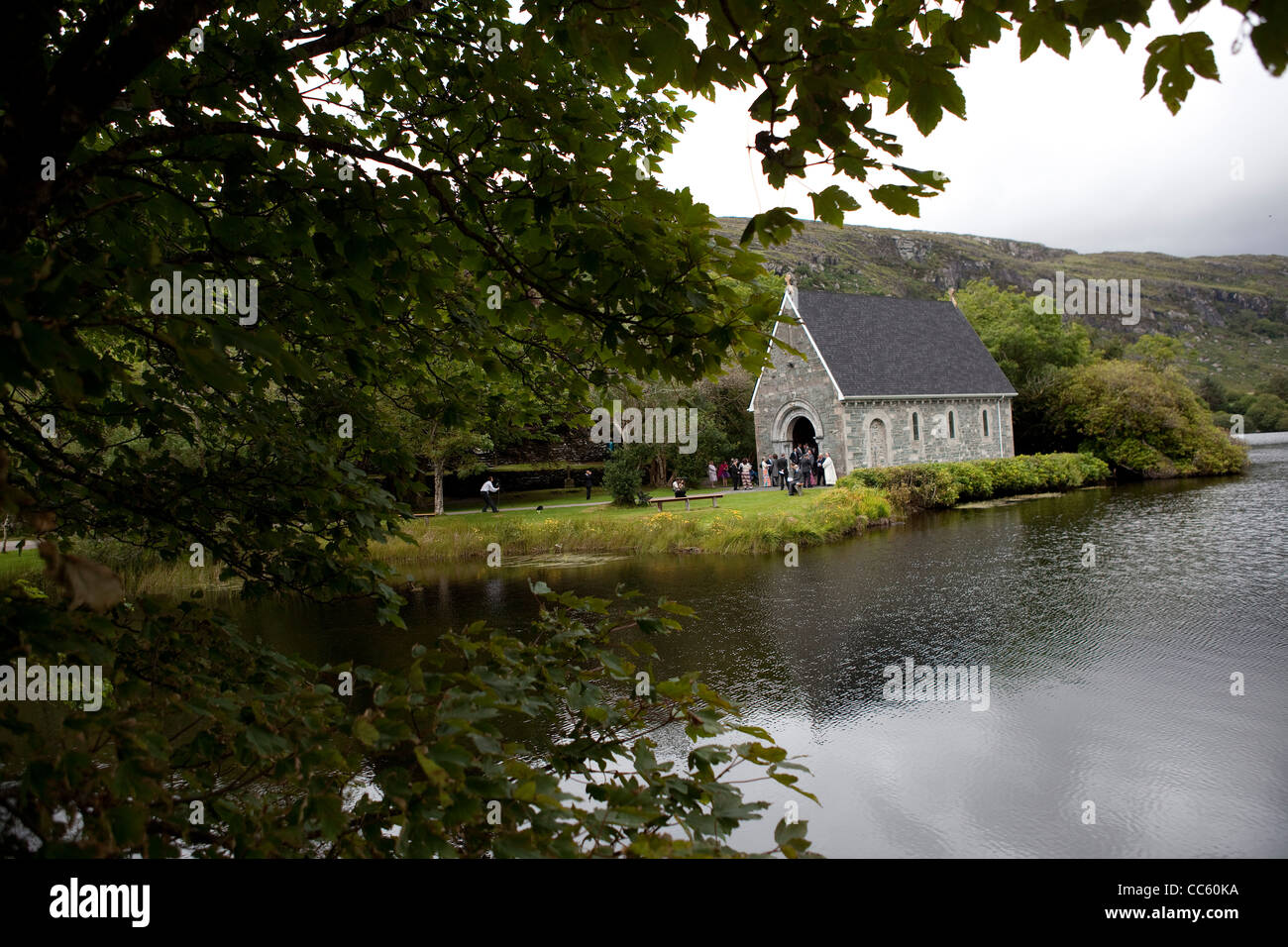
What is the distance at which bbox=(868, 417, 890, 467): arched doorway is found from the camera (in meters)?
34.2

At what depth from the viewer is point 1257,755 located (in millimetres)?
6457

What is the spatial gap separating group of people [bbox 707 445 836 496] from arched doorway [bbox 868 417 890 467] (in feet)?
6.49

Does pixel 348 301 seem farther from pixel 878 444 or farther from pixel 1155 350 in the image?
pixel 1155 350

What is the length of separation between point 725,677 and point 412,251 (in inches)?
292

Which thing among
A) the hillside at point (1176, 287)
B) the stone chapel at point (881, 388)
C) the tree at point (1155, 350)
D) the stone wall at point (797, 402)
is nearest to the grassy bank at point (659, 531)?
the stone wall at point (797, 402)

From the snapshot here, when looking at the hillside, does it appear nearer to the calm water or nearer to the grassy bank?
the grassy bank

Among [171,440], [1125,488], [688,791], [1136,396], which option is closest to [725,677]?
[688,791]

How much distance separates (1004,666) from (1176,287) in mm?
195100

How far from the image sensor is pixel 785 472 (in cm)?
3369
